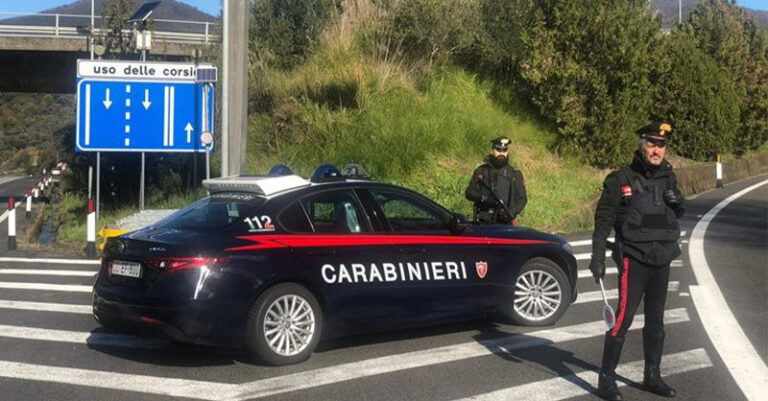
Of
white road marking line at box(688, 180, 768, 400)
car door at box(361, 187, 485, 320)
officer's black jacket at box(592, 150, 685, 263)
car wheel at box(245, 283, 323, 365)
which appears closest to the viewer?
officer's black jacket at box(592, 150, 685, 263)

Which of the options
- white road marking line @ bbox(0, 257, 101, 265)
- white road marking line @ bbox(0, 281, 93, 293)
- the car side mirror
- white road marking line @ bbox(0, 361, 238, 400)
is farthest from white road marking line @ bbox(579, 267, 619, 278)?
white road marking line @ bbox(0, 257, 101, 265)

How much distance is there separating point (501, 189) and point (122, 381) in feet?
16.4

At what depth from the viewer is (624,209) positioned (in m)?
6.45

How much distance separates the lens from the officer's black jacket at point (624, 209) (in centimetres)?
636

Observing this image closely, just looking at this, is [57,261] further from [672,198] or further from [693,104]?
[693,104]

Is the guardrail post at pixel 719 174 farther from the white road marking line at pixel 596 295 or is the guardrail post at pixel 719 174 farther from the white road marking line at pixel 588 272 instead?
the white road marking line at pixel 596 295

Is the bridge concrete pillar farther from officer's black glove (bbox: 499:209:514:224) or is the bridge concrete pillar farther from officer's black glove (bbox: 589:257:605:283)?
officer's black glove (bbox: 589:257:605:283)

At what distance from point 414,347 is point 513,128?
15181 mm

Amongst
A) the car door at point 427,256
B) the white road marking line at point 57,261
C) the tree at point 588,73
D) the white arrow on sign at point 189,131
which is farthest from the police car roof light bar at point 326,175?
the tree at point 588,73

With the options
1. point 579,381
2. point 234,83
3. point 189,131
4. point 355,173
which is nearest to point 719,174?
point 189,131

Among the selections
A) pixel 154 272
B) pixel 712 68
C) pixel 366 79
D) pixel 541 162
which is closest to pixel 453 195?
pixel 541 162

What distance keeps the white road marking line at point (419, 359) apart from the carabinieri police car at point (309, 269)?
11.4 inches

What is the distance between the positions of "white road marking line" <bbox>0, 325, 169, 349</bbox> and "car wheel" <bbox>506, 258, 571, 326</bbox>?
10.5 feet

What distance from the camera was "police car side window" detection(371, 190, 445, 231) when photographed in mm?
8273
